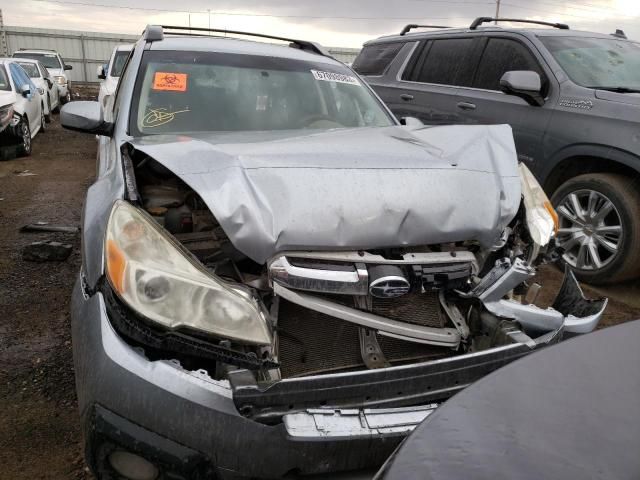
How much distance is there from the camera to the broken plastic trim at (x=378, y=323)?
1.70 metres

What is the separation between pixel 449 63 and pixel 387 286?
14.1 ft

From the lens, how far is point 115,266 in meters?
1.58

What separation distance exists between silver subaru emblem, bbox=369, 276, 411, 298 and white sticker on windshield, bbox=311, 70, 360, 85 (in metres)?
2.02

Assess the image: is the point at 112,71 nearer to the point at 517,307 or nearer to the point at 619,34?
the point at 619,34

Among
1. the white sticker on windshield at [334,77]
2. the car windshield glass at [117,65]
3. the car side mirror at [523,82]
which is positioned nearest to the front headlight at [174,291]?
the white sticker on windshield at [334,77]

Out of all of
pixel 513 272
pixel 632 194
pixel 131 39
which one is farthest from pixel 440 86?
pixel 131 39

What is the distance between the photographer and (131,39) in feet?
86.0

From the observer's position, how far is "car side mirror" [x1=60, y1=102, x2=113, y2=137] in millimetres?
2816

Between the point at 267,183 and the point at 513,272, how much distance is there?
3.13 ft

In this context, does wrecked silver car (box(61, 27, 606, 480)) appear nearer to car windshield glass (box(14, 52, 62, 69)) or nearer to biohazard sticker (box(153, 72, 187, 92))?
biohazard sticker (box(153, 72, 187, 92))

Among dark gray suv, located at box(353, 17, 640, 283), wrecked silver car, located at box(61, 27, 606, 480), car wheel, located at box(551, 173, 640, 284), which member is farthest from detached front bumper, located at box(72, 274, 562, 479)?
car wheel, located at box(551, 173, 640, 284)

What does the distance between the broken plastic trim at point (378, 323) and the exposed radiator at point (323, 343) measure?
0.07 meters

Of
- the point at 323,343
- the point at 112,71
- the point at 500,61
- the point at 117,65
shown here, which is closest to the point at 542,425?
the point at 323,343

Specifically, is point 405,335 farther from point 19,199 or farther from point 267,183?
point 19,199
